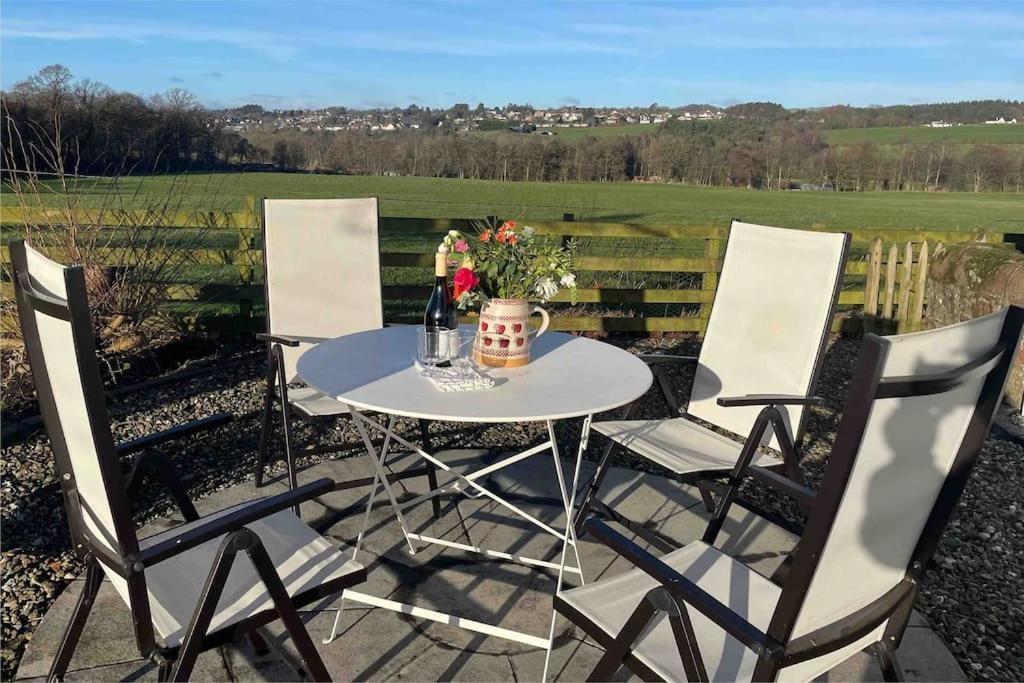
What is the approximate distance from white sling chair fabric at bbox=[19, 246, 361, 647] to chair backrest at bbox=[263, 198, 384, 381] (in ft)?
5.64

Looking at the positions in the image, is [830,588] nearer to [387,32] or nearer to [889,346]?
[889,346]

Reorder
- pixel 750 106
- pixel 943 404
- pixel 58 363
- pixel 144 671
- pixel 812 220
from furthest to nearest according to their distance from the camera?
pixel 750 106 < pixel 812 220 < pixel 144 671 < pixel 58 363 < pixel 943 404

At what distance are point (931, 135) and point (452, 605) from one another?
3773 cm

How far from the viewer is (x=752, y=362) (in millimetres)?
3023

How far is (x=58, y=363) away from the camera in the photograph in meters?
1.58

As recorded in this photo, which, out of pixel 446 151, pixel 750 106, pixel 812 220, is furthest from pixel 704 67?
pixel 750 106

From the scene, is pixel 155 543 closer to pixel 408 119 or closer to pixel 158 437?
pixel 158 437

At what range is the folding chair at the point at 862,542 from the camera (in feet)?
4.11

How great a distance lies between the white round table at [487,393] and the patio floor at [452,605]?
0.20 ft

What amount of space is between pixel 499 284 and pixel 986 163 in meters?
29.2

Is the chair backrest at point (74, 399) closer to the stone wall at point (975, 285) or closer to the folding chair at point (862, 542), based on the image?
the folding chair at point (862, 542)

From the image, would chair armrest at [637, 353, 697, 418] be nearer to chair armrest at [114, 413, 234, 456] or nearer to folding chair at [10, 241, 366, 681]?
folding chair at [10, 241, 366, 681]

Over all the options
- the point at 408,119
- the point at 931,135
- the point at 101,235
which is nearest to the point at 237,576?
the point at 101,235

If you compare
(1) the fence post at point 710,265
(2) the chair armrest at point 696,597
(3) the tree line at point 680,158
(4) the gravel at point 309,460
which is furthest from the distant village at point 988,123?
(2) the chair armrest at point 696,597
